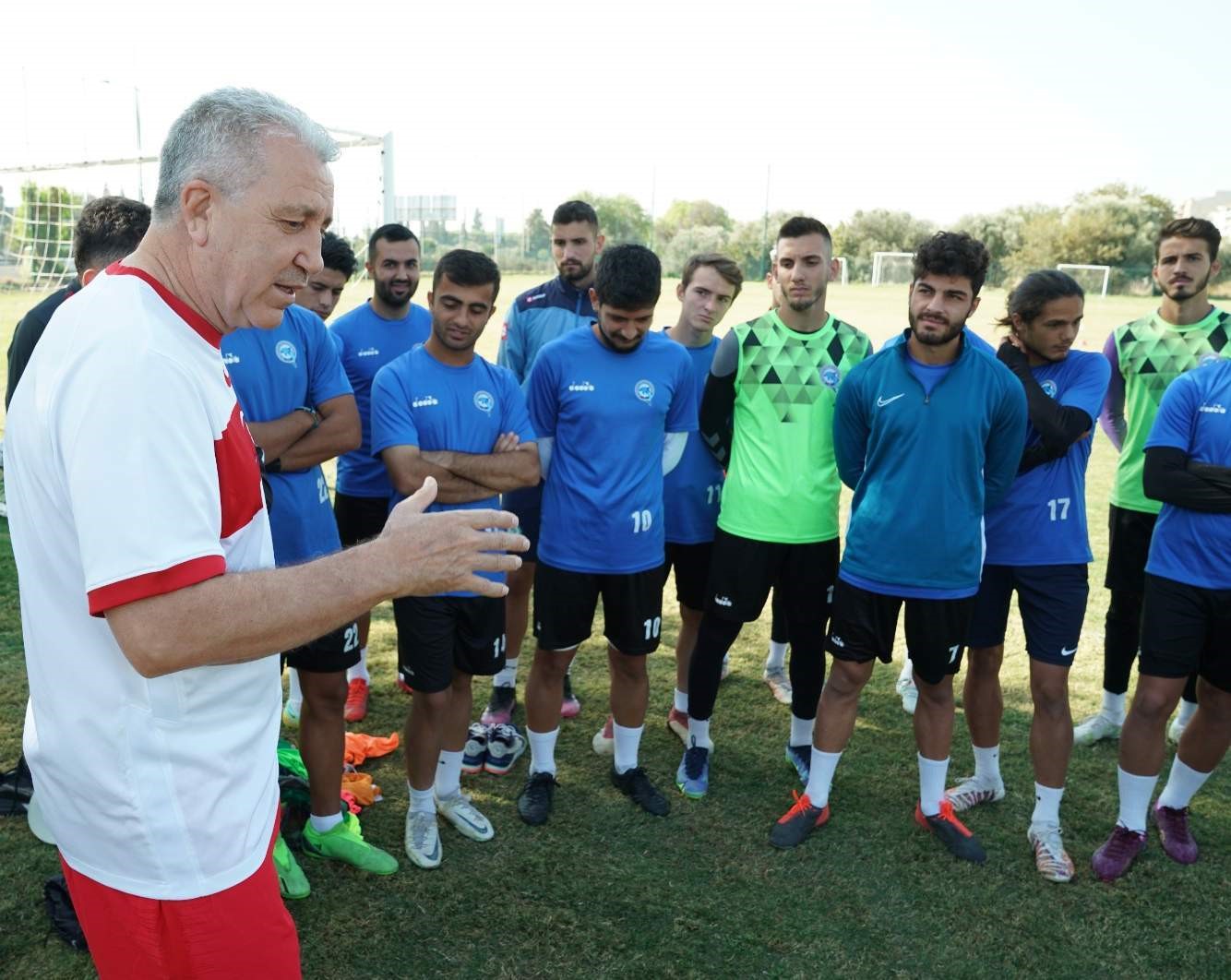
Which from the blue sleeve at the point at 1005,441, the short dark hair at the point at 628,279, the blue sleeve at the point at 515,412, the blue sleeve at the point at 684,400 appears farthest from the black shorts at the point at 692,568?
the blue sleeve at the point at 1005,441

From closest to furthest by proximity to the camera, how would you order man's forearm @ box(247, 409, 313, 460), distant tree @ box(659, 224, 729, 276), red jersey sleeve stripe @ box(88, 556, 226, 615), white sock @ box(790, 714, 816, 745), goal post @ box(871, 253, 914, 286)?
1. red jersey sleeve stripe @ box(88, 556, 226, 615)
2. man's forearm @ box(247, 409, 313, 460)
3. white sock @ box(790, 714, 816, 745)
4. goal post @ box(871, 253, 914, 286)
5. distant tree @ box(659, 224, 729, 276)

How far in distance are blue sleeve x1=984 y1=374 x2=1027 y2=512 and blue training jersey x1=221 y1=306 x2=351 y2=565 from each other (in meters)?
2.44

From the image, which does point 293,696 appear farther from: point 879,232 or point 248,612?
point 879,232

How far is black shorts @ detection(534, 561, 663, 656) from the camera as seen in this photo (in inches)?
154

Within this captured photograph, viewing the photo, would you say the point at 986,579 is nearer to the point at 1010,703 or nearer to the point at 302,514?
the point at 1010,703

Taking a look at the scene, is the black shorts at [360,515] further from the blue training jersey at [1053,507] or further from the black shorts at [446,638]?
the blue training jersey at [1053,507]

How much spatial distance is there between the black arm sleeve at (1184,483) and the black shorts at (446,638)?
2.46 m

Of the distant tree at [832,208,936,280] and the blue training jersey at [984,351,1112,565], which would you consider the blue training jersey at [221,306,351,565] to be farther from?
the distant tree at [832,208,936,280]

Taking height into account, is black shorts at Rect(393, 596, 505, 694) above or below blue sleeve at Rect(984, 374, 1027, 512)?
below

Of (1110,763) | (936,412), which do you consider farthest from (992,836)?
(936,412)

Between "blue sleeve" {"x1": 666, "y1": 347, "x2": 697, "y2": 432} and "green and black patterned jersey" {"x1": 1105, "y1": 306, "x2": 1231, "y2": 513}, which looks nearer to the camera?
"blue sleeve" {"x1": 666, "y1": 347, "x2": 697, "y2": 432}

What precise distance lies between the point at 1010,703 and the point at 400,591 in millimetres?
4492

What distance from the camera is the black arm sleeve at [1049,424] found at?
3.67 m

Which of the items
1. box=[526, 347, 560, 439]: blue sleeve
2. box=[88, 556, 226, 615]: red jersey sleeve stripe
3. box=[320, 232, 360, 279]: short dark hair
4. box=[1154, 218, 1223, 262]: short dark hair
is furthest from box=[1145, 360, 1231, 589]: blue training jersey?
box=[320, 232, 360, 279]: short dark hair
